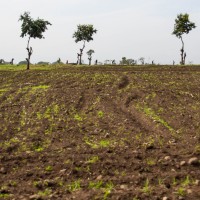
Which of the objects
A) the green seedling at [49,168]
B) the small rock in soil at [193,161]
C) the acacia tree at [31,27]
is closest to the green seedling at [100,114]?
the green seedling at [49,168]

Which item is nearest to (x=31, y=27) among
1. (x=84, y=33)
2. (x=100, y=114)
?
(x=84, y=33)

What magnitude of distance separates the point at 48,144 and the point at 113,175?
316 cm

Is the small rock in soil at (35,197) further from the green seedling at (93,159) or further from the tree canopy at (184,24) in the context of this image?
the tree canopy at (184,24)

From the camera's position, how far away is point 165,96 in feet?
64.1

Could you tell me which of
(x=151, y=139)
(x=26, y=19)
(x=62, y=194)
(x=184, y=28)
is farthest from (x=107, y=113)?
(x=184, y=28)

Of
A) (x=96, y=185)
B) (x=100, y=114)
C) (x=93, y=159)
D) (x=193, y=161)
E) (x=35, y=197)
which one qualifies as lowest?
(x=35, y=197)

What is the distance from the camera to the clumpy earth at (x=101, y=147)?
7305mm

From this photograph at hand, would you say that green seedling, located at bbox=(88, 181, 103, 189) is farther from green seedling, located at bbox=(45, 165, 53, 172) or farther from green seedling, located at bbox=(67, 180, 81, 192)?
green seedling, located at bbox=(45, 165, 53, 172)

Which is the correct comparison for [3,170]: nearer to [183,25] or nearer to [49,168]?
[49,168]

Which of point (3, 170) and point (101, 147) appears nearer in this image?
point (3, 170)

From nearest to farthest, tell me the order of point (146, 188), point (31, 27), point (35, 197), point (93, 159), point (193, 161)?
point (35, 197), point (146, 188), point (193, 161), point (93, 159), point (31, 27)

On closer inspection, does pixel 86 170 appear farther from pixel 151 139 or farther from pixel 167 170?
pixel 151 139

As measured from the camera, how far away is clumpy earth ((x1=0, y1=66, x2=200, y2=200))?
7305 mm

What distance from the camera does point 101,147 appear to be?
32.7 ft
